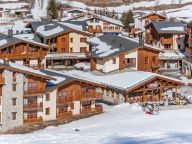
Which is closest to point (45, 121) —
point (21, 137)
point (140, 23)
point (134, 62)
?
point (21, 137)

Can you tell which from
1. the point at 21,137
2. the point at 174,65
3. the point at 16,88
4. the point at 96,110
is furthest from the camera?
the point at 174,65

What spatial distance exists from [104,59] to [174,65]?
12229 millimetres

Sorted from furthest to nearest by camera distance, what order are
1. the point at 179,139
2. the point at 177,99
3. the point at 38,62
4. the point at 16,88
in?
1. the point at 38,62
2. the point at 177,99
3. the point at 16,88
4. the point at 179,139

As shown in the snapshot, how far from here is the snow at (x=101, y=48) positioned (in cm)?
5051

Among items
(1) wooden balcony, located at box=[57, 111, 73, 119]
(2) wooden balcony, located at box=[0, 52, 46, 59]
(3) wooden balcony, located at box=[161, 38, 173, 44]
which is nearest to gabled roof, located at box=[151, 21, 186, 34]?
(3) wooden balcony, located at box=[161, 38, 173, 44]

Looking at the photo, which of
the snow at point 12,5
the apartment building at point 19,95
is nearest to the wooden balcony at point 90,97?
the apartment building at point 19,95

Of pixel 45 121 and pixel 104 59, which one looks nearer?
pixel 45 121

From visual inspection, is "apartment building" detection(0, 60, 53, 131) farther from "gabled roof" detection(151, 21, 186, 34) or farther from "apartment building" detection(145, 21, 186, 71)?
"gabled roof" detection(151, 21, 186, 34)

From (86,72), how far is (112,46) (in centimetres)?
346

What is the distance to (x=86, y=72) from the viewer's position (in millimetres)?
51844

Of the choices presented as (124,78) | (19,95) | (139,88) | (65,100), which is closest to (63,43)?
(124,78)

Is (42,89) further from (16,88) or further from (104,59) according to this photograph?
(104,59)

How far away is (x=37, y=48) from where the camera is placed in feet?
173

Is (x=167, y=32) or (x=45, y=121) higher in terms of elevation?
(x=167, y=32)
